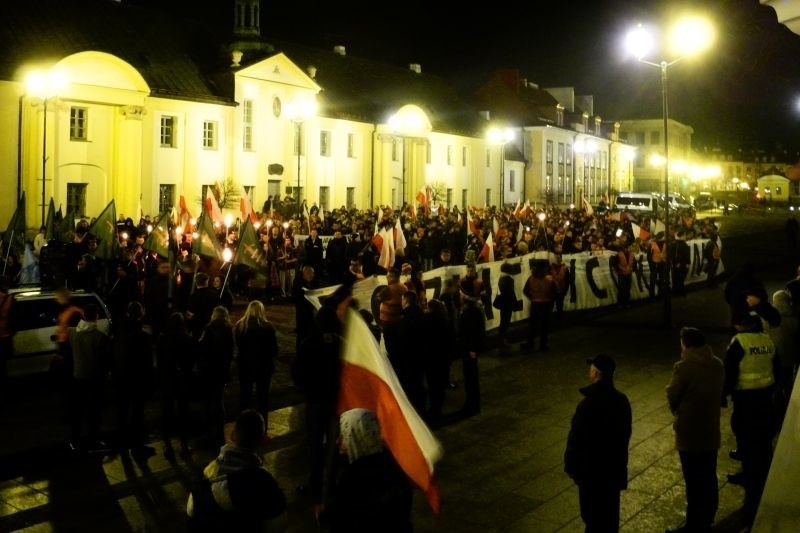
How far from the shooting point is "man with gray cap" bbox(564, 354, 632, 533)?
6211mm

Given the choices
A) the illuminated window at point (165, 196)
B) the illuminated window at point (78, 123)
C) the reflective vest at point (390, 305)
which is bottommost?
the reflective vest at point (390, 305)

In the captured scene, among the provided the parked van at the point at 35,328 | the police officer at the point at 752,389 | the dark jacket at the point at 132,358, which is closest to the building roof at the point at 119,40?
the parked van at the point at 35,328

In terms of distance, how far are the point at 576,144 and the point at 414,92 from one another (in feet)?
64.9

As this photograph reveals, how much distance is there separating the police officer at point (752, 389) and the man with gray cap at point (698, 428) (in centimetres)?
112

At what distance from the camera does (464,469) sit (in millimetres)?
8969

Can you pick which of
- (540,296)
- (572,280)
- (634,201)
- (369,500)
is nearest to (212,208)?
(572,280)

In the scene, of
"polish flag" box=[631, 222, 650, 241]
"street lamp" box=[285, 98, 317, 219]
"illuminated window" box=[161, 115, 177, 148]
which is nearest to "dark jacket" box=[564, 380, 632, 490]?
"polish flag" box=[631, 222, 650, 241]

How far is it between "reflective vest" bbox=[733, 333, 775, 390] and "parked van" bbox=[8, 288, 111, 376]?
8.63m

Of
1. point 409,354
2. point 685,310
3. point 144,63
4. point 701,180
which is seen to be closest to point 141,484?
point 409,354

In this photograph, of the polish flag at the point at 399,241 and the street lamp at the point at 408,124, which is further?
the street lamp at the point at 408,124

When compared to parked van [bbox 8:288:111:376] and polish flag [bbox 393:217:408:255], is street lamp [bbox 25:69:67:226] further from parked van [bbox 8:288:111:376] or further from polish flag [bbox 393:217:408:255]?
parked van [bbox 8:288:111:376]

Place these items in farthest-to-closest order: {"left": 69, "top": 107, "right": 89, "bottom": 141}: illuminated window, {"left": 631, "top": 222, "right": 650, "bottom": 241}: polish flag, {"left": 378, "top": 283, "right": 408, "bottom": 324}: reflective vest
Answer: {"left": 69, "top": 107, "right": 89, "bottom": 141}: illuminated window
{"left": 631, "top": 222, "right": 650, "bottom": 241}: polish flag
{"left": 378, "top": 283, "right": 408, "bottom": 324}: reflective vest

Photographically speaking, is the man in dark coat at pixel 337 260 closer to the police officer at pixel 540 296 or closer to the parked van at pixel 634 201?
the police officer at pixel 540 296

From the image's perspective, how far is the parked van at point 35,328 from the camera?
40.3 ft
